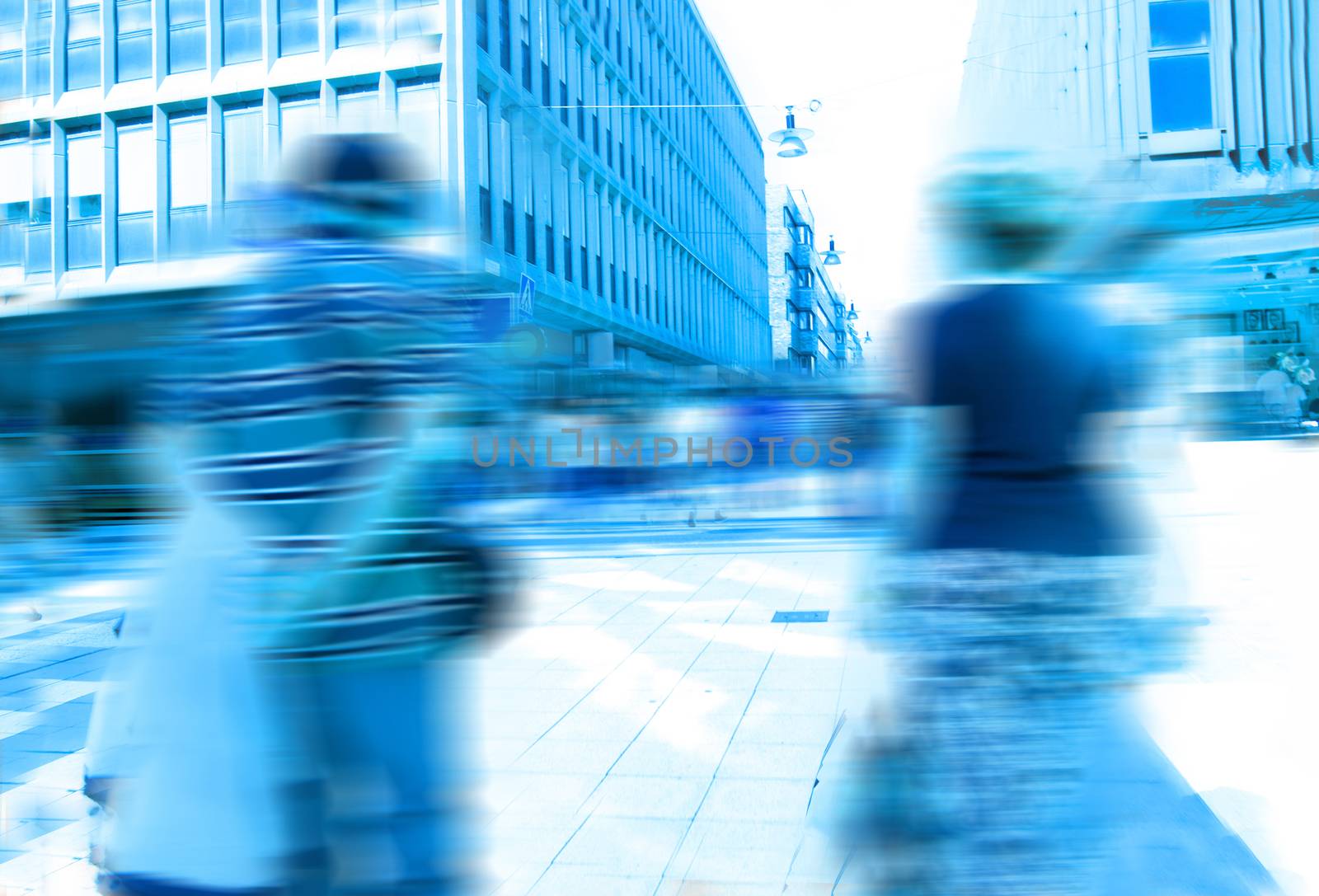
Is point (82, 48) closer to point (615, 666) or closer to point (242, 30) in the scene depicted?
point (242, 30)

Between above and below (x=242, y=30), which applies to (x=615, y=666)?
below

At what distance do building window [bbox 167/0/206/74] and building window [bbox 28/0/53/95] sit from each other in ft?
9.55

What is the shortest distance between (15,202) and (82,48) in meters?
3.93

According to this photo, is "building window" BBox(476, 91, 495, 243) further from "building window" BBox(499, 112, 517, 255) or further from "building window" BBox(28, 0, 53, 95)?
"building window" BBox(28, 0, 53, 95)

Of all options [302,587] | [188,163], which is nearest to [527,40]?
[188,163]

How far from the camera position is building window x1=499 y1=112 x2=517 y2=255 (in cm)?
2211

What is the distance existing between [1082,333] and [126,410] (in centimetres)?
1295

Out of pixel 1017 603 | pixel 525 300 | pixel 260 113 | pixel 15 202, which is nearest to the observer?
pixel 1017 603

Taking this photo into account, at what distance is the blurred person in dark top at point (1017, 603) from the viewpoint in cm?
181

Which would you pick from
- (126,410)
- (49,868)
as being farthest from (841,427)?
(49,868)

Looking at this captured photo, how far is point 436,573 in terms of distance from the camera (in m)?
1.57

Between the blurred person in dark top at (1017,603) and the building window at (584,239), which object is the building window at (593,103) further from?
the blurred person in dark top at (1017,603)

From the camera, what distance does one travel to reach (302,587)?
1437mm

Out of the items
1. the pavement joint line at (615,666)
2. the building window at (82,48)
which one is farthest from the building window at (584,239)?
the pavement joint line at (615,666)
